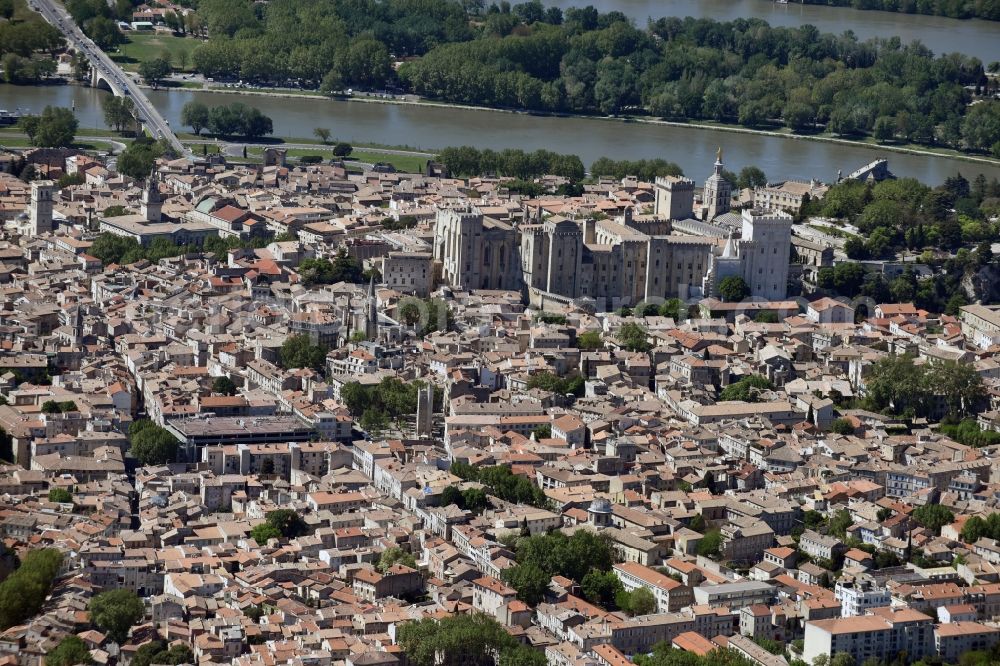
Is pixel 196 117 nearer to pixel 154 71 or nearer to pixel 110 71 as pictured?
pixel 110 71

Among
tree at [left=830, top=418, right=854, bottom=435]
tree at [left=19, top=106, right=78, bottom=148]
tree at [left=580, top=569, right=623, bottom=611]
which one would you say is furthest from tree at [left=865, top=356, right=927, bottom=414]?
tree at [left=19, top=106, right=78, bottom=148]

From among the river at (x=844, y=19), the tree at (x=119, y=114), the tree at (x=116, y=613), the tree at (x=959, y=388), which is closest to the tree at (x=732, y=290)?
the tree at (x=959, y=388)

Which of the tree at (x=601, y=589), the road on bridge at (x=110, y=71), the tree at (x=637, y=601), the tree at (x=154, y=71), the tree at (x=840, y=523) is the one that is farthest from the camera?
the tree at (x=154, y=71)

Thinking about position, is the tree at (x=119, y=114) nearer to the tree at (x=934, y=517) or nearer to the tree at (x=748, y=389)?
the tree at (x=748, y=389)

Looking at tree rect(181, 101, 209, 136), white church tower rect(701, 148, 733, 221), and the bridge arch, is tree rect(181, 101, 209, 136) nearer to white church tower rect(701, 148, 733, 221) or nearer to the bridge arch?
the bridge arch

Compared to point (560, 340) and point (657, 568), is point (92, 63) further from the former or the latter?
point (657, 568)

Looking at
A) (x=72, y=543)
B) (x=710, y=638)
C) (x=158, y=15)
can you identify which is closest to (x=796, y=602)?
(x=710, y=638)
